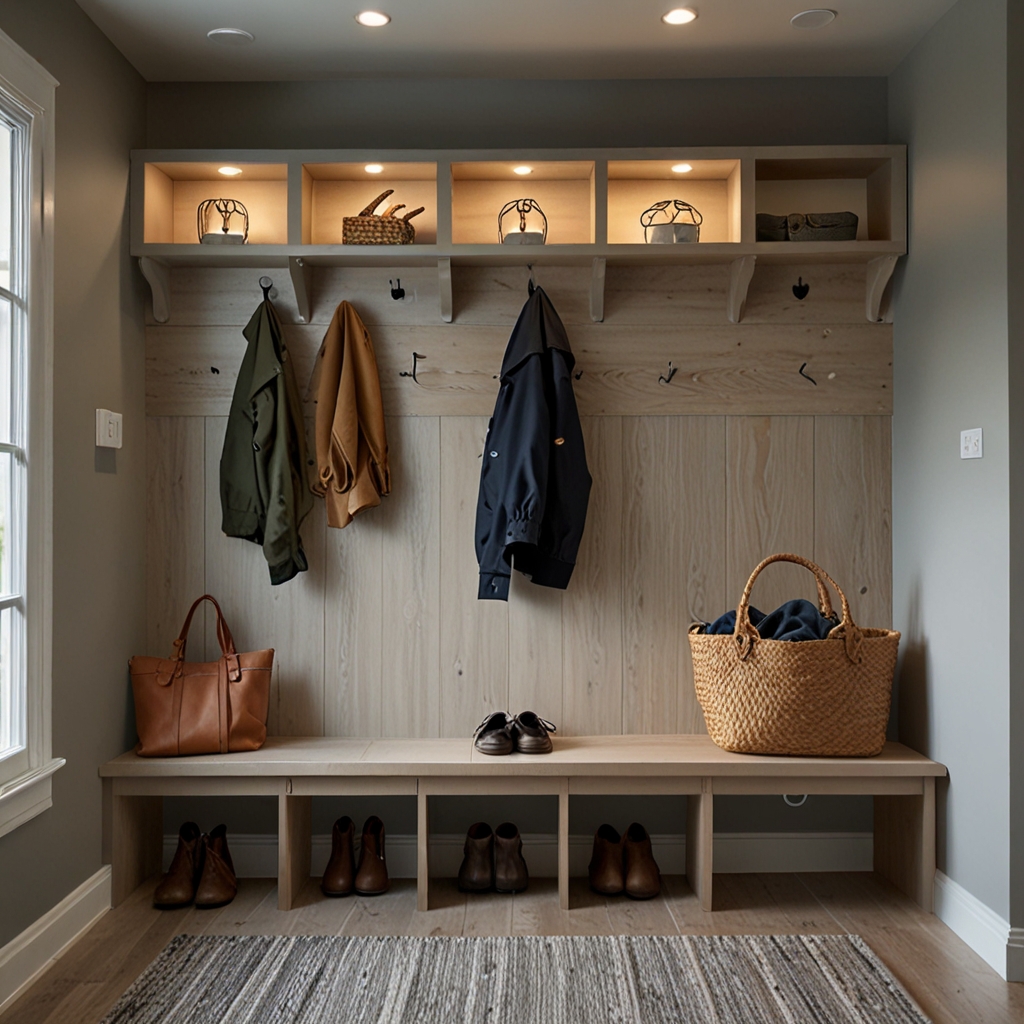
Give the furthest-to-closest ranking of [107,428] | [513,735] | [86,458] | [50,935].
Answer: [513,735] < [107,428] < [86,458] < [50,935]

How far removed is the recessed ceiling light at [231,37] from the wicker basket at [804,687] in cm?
213

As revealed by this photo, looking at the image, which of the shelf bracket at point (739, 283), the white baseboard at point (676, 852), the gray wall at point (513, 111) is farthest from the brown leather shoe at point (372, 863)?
the gray wall at point (513, 111)

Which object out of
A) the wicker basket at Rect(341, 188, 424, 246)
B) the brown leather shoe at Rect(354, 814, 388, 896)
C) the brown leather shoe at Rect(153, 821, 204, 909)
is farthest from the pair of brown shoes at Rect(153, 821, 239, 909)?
the wicker basket at Rect(341, 188, 424, 246)

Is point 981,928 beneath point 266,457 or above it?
beneath

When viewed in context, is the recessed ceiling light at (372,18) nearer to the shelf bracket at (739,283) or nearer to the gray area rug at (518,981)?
the shelf bracket at (739,283)

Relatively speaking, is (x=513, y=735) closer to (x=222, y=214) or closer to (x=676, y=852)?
(x=676, y=852)

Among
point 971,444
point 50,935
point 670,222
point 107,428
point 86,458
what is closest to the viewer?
point 50,935

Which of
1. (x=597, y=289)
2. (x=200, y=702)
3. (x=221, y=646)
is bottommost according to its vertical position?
(x=200, y=702)

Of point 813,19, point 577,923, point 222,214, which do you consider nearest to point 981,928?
point 577,923

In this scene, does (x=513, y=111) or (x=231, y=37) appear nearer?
(x=231, y=37)

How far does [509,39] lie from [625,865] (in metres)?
2.49

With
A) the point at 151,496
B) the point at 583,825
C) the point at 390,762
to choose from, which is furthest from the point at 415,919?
the point at 151,496

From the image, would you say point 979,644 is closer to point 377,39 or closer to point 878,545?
point 878,545

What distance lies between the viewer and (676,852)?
3.06 m
